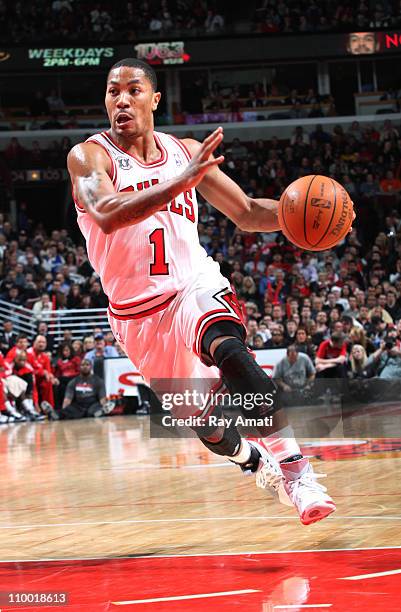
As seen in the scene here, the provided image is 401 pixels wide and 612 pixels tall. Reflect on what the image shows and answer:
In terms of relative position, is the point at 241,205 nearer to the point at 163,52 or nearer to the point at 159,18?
the point at 163,52

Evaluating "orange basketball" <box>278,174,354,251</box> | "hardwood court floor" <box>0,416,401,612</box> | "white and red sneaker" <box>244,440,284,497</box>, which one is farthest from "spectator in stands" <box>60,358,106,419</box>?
"orange basketball" <box>278,174,354,251</box>

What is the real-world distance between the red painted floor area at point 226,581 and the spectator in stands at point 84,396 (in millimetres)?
11423

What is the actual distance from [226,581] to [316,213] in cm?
203

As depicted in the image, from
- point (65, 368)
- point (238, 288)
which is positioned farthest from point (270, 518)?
point (238, 288)

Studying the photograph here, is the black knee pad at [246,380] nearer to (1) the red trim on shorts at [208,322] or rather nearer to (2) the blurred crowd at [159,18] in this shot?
(1) the red trim on shorts at [208,322]

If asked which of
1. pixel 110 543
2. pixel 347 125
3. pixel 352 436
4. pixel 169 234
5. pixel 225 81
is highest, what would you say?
pixel 225 81

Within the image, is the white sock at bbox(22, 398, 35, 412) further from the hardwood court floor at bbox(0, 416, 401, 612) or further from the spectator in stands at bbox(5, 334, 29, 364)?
the hardwood court floor at bbox(0, 416, 401, 612)

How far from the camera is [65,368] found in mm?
16891

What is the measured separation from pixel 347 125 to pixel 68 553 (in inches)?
908

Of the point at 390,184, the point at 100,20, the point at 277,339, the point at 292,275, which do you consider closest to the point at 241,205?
the point at 277,339

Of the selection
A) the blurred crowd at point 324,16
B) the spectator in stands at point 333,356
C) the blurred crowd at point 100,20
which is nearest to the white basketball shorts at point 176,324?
the spectator in stands at point 333,356

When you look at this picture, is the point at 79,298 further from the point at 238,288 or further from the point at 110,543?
the point at 110,543

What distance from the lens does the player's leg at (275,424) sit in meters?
4.56

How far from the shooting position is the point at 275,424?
190 inches
